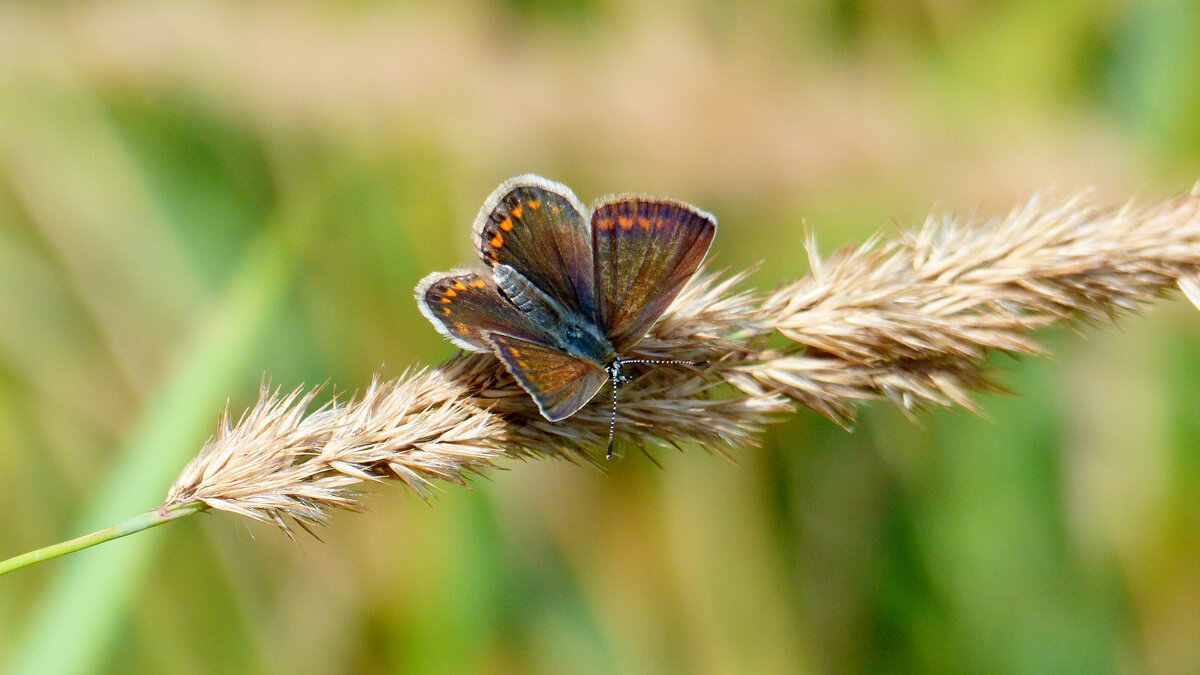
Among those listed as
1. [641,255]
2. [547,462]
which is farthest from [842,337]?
[547,462]

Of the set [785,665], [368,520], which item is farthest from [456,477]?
[785,665]

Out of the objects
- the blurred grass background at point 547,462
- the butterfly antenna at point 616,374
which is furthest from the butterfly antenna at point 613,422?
the blurred grass background at point 547,462

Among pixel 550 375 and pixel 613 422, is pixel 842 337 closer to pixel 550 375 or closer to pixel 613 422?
pixel 613 422

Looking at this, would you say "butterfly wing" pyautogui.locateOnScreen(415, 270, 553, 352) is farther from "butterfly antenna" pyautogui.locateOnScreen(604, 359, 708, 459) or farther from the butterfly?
"butterfly antenna" pyautogui.locateOnScreen(604, 359, 708, 459)

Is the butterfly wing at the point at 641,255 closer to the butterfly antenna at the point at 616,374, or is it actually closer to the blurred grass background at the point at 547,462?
the butterfly antenna at the point at 616,374

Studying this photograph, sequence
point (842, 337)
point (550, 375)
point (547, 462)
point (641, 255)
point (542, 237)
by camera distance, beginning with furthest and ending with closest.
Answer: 1. point (547, 462)
2. point (542, 237)
3. point (641, 255)
4. point (842, 337)
5. point (550, 375)

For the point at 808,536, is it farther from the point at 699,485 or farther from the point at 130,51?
the point at 130,51
